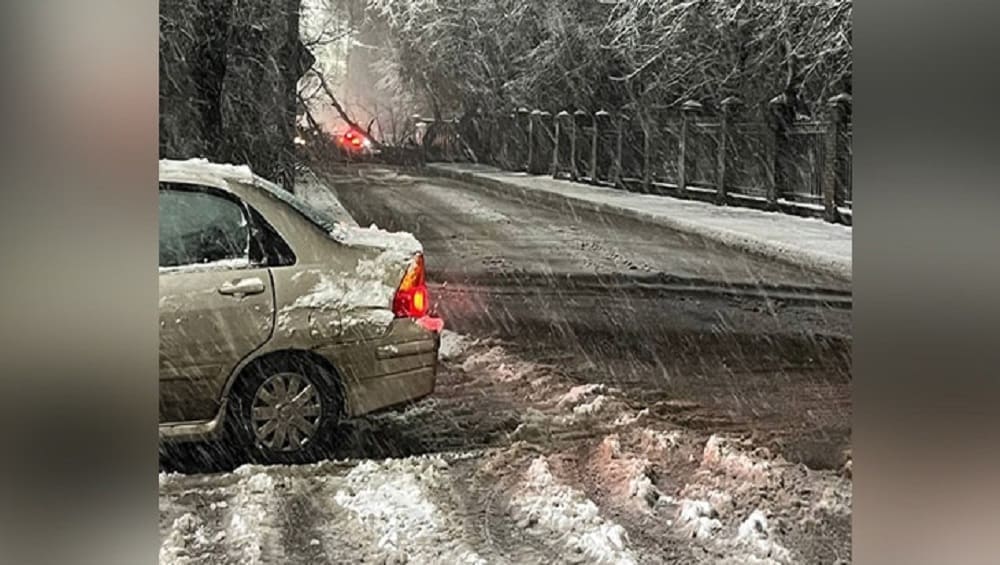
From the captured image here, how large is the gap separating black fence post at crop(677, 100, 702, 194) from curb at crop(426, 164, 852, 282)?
5.1 inches

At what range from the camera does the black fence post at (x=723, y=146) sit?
3445mm

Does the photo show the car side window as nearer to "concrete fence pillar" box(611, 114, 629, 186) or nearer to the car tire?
the car tire

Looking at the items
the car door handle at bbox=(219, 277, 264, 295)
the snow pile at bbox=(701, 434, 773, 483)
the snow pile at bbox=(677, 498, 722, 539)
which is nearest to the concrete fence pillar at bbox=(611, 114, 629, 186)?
the snow pile at bbox=(701, 434, 773, 483)

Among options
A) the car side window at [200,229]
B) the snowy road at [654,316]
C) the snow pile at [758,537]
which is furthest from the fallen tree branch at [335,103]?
the snow pile at [758,537]

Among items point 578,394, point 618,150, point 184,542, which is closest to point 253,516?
point 184,542

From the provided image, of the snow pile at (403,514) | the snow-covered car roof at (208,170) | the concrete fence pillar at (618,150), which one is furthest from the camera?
the concrete fence pillar at (618,150)

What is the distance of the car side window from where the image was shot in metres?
3.27

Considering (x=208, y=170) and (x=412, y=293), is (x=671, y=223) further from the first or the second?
(x=208, y=170)

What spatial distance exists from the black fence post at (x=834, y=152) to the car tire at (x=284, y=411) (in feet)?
5.43

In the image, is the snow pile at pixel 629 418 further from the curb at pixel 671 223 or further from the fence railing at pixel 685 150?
the fence railing at pixel 685 150

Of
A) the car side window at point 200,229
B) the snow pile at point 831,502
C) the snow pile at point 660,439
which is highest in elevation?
the car side window at point 200,229

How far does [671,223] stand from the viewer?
3463mm
